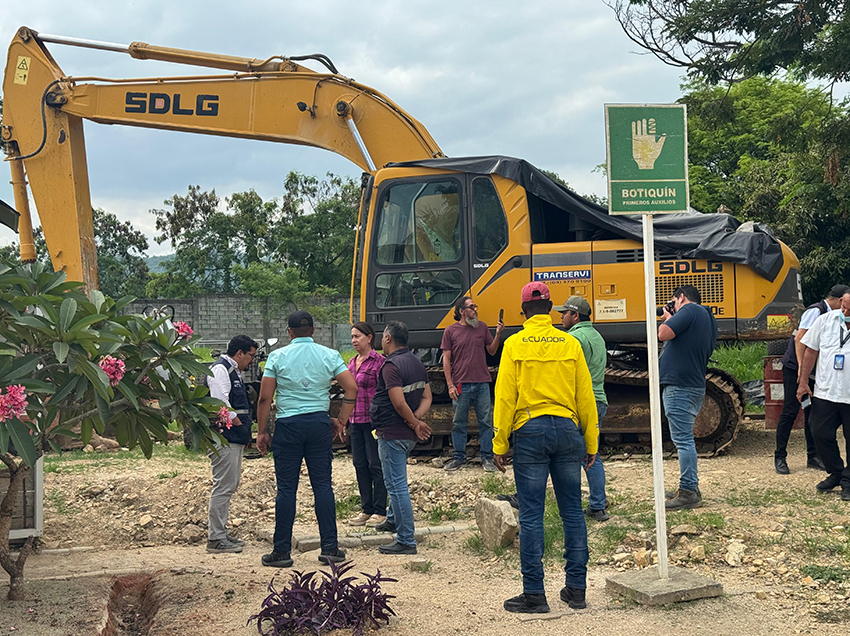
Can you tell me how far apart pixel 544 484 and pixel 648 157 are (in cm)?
205

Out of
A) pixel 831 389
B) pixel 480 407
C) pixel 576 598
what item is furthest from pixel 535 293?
pixel 480 407

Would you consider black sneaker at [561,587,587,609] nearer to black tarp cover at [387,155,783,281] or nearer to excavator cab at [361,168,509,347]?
excavator cab at [361,168,509,347]

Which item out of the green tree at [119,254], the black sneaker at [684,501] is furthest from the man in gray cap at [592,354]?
the green tree at [119,254]

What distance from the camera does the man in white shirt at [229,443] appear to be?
693cm

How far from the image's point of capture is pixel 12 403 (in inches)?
174

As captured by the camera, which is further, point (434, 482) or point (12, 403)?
point (434, 482)

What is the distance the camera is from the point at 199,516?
27.6 ft

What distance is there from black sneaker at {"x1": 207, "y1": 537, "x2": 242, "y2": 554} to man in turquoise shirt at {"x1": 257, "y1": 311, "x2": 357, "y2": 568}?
0.70 metres

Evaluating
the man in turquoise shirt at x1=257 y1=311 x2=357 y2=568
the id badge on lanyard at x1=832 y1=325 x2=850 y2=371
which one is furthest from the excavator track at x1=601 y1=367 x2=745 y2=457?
the man in turquoise shirt at x1=257 y1=311 x2=357 y2=568

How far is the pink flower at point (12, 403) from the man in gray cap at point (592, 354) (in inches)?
165

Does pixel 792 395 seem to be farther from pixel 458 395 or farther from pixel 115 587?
pixel 115 587

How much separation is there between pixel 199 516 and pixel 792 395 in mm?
5915

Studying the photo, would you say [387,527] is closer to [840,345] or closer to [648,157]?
[648,157]

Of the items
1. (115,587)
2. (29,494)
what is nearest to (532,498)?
(115,587)
